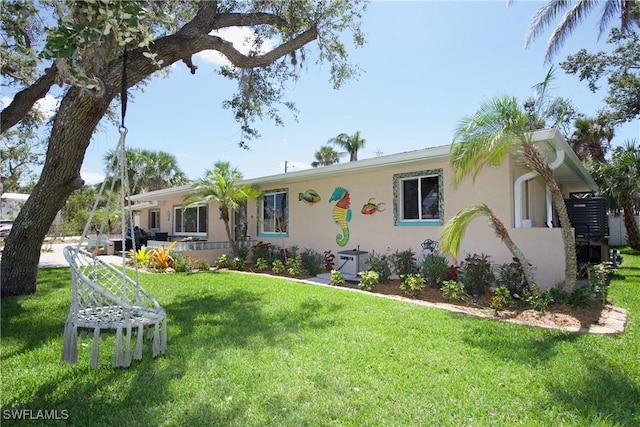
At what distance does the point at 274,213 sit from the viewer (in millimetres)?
12695

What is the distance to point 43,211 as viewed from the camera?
6.64 meters

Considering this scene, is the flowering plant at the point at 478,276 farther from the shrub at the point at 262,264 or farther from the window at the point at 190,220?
the window at the point at 190,220

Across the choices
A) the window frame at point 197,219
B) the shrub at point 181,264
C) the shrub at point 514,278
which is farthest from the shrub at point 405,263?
the window frame at point 197,219

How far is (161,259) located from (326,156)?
63.0ft

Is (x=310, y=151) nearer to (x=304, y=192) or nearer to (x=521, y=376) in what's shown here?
(x=304, y=192)

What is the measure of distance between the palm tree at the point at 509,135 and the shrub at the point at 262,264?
6.99m

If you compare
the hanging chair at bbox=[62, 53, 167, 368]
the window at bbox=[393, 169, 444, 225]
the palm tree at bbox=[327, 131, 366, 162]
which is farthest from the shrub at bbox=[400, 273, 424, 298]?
the palm tree at bbox=[327, 131, 366, 162]

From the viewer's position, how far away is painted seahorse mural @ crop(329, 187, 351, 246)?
33.7 ft

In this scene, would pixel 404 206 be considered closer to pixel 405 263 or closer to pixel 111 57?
pixel 405 263

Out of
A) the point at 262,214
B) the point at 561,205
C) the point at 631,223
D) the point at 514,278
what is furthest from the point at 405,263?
the point at 631,223

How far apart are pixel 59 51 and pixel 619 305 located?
885 centimetres

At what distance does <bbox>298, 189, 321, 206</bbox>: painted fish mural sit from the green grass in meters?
5.87

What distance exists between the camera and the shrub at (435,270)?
7.74 m

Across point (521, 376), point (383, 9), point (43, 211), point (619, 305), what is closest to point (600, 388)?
point (521, 376)
